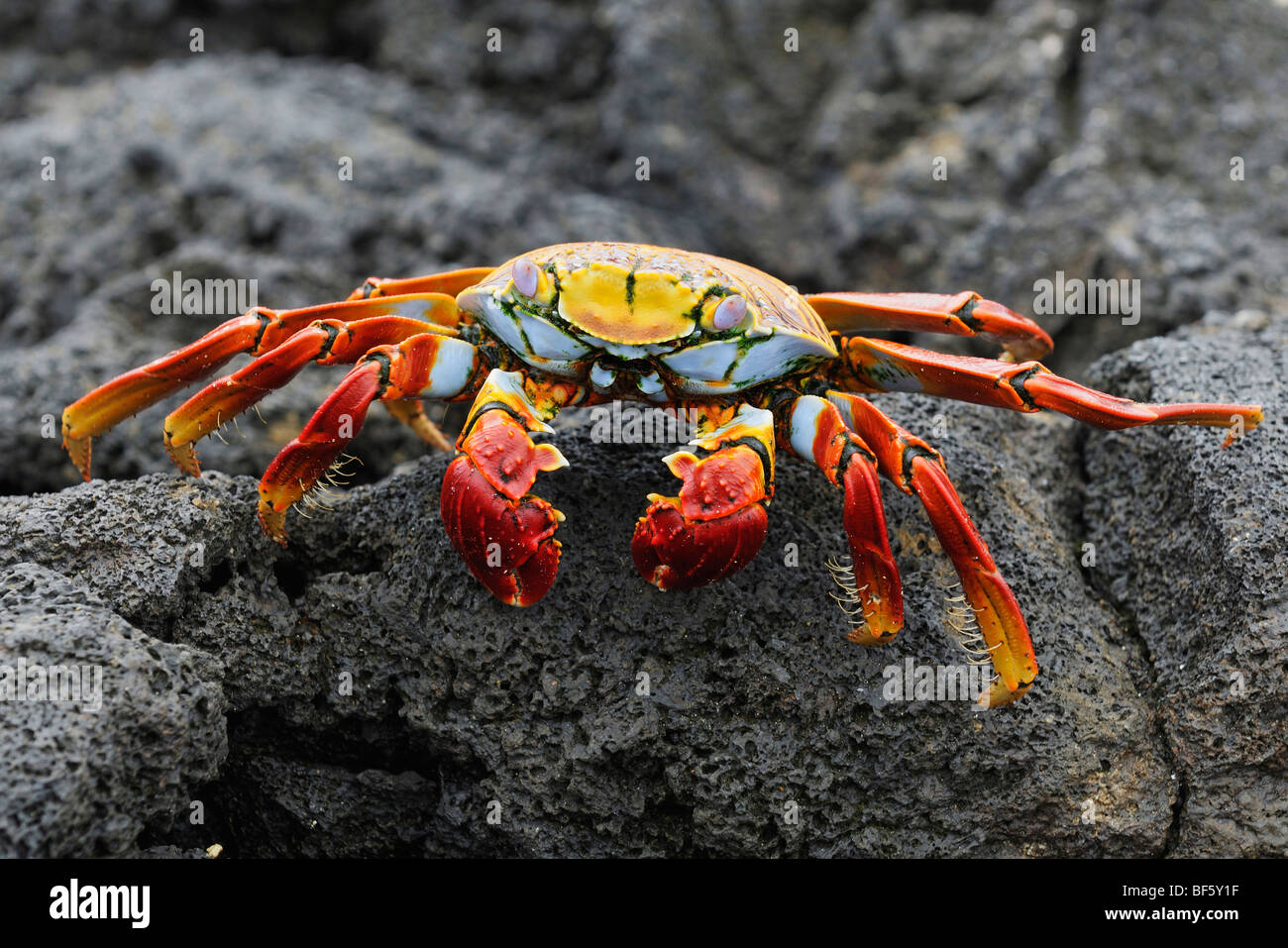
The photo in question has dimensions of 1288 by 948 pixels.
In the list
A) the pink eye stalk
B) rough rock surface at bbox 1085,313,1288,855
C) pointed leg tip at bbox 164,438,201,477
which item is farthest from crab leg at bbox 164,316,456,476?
A: rough rock surface at bbox 1085,313,1288,855

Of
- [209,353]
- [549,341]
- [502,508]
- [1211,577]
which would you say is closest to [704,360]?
[549,341]

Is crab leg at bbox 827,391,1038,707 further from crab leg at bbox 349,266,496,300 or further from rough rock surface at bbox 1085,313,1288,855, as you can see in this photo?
crab leg at bbox 349,266,496,300

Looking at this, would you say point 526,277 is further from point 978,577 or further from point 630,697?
point 978,577

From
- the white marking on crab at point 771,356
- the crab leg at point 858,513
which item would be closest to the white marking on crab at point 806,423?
the crab leg at point 858,513

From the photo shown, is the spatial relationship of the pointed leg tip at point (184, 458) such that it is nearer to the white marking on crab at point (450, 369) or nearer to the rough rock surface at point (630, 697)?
the rough rock surface at point (630, 697)

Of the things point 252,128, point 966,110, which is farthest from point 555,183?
point 966,110

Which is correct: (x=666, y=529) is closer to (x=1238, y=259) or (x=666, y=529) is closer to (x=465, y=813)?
(x=465, y=813)
